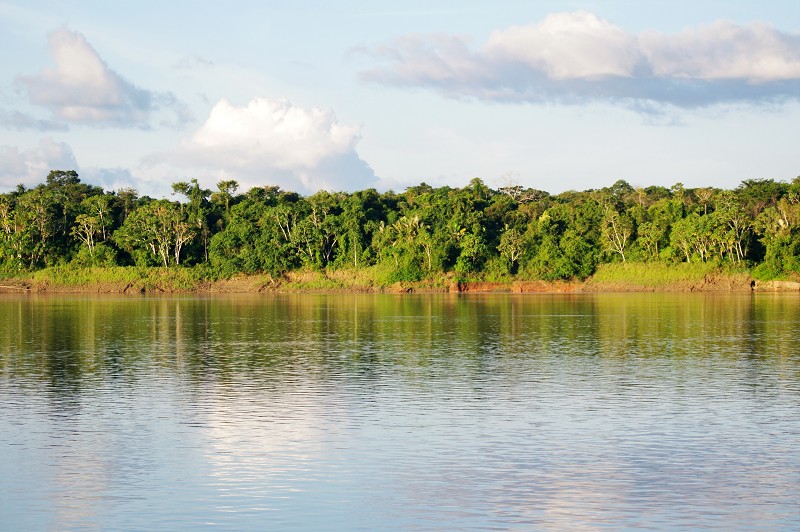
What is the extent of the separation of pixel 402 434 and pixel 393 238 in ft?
333

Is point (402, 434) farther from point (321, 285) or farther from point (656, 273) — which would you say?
point (321, 285)

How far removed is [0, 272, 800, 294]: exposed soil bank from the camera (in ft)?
374

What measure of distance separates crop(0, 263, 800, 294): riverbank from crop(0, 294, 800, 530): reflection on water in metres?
66.0

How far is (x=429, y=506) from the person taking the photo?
16.2 m

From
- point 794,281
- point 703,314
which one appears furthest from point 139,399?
point 794,281

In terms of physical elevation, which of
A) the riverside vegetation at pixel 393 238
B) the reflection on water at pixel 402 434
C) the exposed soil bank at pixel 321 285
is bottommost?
the reflection on water at pixel 402 434

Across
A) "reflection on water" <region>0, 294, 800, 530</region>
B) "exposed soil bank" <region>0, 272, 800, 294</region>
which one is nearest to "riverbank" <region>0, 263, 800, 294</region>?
"exposed soil bank" <region>0, 272, 800, 294</region>

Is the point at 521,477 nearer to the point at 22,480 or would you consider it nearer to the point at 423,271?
the point at 22,480

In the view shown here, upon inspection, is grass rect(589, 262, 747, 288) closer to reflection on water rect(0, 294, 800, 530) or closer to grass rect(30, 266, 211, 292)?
grass rect(30, 266, 211, 292)

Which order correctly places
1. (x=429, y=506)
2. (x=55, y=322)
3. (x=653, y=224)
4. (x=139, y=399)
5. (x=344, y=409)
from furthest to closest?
(x=653, y=224) < (x=55, y=322) < (x=139, y=399) < (x=344, y=409) < (x=429, y=506)

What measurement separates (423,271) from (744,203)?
3793 centimetres

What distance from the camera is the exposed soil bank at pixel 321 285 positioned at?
11406cm

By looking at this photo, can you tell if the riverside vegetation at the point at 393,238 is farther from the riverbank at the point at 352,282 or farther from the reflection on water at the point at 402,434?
the reflection on water at the point at 402,434

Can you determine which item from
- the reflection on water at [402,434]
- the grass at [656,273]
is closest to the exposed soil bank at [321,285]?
the grass at [656,273]
